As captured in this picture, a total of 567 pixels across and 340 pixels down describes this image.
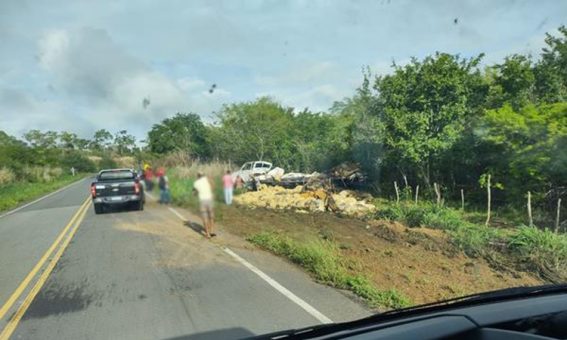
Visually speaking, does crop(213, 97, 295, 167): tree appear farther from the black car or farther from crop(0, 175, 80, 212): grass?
crop(0, 175, 80, 212): grass

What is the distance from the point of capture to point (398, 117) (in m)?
24.5

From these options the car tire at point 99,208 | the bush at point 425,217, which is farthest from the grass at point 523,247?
the car tire at point 99,208

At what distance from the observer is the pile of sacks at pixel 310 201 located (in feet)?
70.7

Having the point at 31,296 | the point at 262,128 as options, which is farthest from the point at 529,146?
the point at 262,128

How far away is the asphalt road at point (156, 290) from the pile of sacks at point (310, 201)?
26.9 feet

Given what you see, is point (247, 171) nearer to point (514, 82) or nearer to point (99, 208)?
point (99, 208)

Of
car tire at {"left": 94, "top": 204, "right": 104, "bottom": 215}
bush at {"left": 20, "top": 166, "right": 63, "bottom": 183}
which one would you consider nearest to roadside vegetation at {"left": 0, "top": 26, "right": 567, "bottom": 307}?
car tire at {"left": 94, "top": 204, "right": 104, "bottom": 215}

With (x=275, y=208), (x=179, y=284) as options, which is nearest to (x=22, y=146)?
(x=275, y=208)

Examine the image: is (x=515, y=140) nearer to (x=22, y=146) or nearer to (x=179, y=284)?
(x=179, y=284)

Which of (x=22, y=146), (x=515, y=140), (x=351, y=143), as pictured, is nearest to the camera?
(x=515, y=140)

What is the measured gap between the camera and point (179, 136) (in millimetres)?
8117

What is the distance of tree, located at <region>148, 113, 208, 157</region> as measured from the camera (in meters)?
7.80

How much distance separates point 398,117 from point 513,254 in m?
13.6

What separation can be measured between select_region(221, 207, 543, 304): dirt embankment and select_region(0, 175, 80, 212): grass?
19859 millimetres
